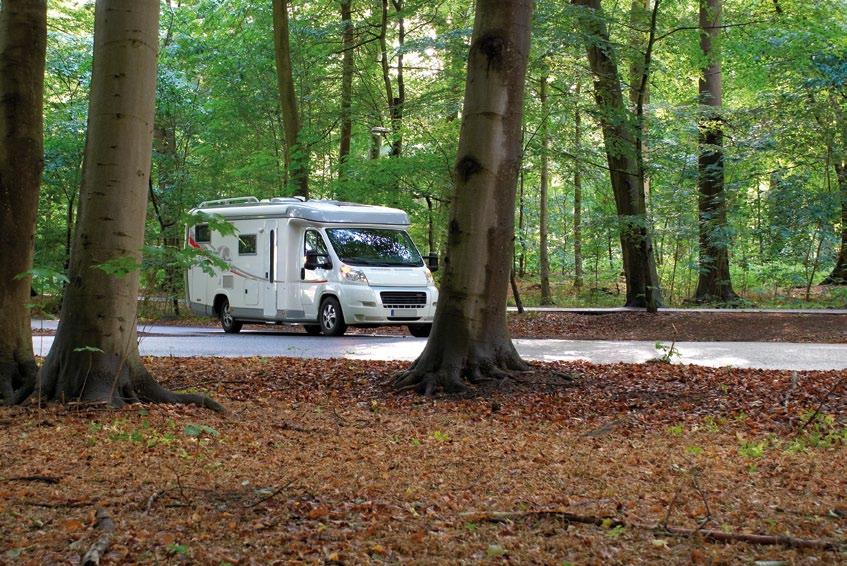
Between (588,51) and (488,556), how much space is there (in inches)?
717

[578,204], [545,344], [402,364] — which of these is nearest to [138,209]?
[402,364]

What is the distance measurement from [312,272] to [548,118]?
6081 mm

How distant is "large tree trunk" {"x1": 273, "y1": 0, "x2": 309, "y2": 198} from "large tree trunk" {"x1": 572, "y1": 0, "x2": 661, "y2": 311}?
24.3 feet

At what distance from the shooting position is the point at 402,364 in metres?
11.2

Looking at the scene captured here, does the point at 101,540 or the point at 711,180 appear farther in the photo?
the point at 711,180

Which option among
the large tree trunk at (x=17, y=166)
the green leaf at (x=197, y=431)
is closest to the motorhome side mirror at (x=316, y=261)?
the large tree trunk at (x=17, y=166)

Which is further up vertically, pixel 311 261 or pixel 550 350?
pixel 311 261

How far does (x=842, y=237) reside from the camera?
2241 centimetres

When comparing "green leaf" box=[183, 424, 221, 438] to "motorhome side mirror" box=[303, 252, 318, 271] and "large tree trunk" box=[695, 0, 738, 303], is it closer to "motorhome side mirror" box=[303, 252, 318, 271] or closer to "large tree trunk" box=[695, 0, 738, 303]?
"motorhome side mirror" box=[303, 252, 318, 271]

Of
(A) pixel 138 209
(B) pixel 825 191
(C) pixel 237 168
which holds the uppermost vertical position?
(C) pixel 237 168

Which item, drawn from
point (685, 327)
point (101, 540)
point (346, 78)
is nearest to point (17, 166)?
point (101, 540)

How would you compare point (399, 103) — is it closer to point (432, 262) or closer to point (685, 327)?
point (432, 262)

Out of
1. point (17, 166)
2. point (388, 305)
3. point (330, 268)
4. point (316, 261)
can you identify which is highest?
point (17, 166)

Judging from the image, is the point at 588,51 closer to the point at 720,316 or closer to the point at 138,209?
the point at 720,316
